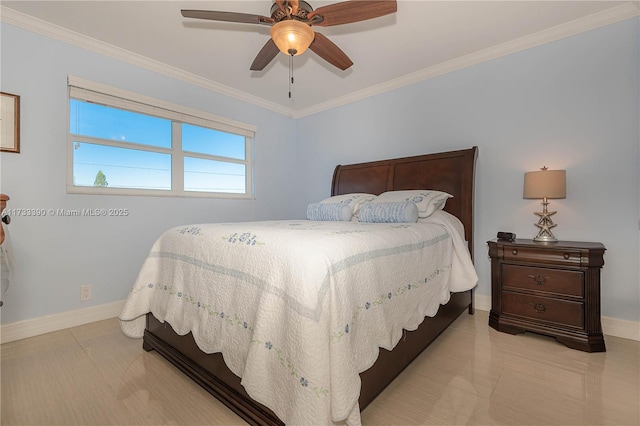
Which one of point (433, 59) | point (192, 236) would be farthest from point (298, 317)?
point (433, 59)

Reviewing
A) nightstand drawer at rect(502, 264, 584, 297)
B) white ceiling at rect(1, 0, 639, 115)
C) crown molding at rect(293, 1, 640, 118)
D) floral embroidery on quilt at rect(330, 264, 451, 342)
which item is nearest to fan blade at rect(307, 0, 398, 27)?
white ceiling at rect(1, 0, 639, 115)

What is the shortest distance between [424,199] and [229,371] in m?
1.96

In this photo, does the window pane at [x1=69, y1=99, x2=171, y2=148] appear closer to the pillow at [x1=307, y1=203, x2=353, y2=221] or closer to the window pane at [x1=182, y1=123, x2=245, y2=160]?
the window pane at [x1=182, y1=123, x2=245, y2=160]

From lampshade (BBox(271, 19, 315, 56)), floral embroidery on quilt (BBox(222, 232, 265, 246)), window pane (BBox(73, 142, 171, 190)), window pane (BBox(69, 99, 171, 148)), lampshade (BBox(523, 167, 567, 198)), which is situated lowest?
floral embroidery on quilt (BBox(222, 232, 265, 246))

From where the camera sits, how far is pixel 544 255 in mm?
2104

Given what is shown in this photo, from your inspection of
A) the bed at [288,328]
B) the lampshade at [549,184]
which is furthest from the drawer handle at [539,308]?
the lampshade at [549,184]

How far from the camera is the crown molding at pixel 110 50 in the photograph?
2.18 m

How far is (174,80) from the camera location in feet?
10.1

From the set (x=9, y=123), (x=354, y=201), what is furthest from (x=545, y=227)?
(x=9, y=123)

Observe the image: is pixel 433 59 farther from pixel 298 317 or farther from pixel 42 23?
pixel 42 23

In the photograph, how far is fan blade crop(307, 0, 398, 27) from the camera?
1.57m

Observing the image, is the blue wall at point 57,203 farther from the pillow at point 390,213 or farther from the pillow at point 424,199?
the pillow at point 424,199

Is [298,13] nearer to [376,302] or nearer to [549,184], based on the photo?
[376,302]

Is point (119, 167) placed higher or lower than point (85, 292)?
higher
